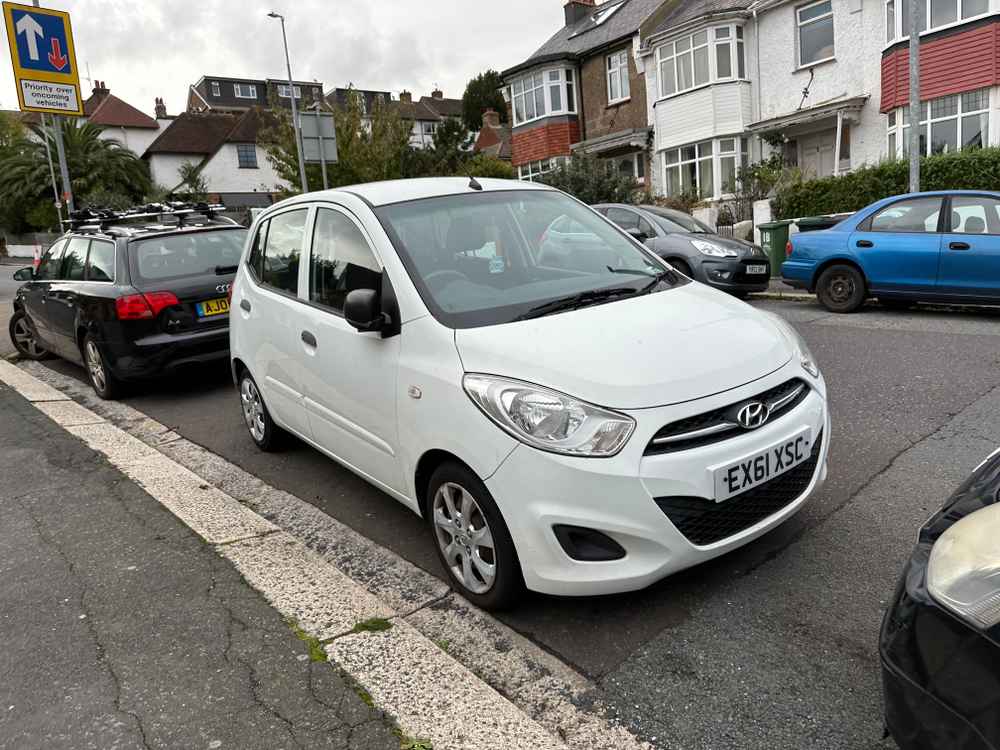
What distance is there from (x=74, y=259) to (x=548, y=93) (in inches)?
1041

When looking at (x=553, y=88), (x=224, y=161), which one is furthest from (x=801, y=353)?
(x=224, y=161)

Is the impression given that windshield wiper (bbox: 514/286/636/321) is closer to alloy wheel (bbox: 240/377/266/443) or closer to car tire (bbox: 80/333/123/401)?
alloy wheel (bbox: 240/377/266/443)

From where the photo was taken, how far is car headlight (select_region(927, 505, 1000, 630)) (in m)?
1.68

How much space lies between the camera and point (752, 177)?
20656mm

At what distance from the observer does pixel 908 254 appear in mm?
9078

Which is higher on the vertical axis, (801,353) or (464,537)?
(801,353)

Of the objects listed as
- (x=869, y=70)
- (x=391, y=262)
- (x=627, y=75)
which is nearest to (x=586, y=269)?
(x=391, y=262)

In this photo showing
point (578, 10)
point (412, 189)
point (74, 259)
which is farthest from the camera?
point (578, 10)

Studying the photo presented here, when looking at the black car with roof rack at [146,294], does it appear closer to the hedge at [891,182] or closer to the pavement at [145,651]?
the pavement at [145,651]

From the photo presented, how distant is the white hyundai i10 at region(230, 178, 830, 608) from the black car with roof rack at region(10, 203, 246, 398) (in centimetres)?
300

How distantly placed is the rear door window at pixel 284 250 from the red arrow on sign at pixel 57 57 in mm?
10182

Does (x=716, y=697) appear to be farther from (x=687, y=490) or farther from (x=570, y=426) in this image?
(x=570, y=426)

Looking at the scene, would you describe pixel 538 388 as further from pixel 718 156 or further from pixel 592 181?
pixel 718 156

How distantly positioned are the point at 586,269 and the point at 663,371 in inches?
47.4
